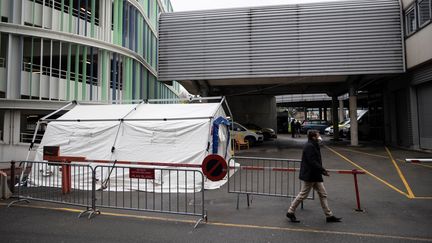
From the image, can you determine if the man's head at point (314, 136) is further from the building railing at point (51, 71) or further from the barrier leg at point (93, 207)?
the building railing at point (51, 71)

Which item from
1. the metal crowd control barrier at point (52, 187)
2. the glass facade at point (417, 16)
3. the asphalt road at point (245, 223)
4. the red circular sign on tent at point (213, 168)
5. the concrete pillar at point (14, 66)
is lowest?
the asphalt road at point (245, 223)

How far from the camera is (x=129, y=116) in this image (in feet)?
34.5

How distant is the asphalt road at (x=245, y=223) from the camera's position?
196 inches

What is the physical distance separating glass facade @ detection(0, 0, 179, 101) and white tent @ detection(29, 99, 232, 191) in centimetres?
621

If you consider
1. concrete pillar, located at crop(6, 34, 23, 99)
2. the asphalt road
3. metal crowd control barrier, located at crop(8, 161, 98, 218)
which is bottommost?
the asphalt road

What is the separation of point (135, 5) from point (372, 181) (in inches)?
736

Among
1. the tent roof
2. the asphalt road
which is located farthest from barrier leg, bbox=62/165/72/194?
the tent roof

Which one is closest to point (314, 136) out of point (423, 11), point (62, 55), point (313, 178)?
point (313, 178)

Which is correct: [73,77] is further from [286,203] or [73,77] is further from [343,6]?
[343,6]

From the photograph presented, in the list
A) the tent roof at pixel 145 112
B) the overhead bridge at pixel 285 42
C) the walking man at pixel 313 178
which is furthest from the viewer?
the overhead bridge at pixel 285 42

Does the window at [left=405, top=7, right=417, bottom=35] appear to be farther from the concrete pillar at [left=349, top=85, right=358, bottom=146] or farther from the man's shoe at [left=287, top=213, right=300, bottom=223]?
the man's shoe at [left=287, top=213, right=300, bottom=223]

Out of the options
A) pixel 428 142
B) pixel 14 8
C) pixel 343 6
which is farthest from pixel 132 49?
pixel 428 142

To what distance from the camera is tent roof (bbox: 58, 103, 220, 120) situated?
10223 mm

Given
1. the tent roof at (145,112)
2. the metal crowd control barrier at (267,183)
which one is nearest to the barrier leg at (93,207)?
the metal crowd control barrier at (267,183)
